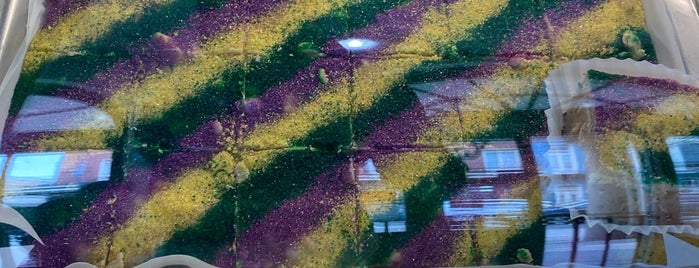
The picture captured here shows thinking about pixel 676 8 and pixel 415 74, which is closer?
pixel 415 74

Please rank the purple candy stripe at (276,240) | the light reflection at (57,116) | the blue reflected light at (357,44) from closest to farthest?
the purple candy stripe at (276,240), the light reflection at (57,116), the blue reflected light at (357,44)

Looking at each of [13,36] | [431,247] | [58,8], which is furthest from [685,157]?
[13,36]

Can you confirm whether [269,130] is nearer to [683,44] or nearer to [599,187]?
[599,187]

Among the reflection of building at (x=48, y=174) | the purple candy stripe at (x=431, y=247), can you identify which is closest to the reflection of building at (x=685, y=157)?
the purple candy stripe at (x=431, y=247)

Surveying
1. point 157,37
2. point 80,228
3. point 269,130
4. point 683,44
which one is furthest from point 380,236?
point 683,44

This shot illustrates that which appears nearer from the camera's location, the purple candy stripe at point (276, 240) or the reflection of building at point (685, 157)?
the purple candy stripe at point (276, 240)

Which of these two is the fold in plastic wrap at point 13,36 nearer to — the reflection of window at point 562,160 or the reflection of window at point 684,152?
the reflection of window at point 562,160
